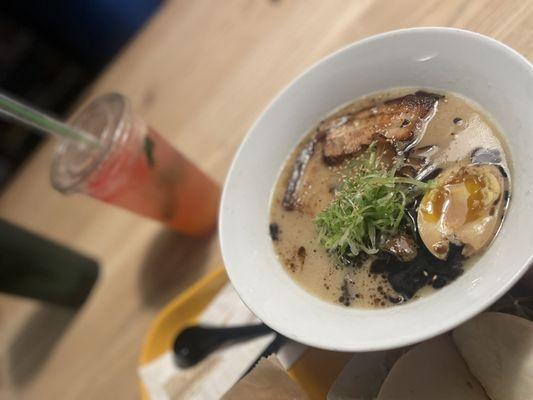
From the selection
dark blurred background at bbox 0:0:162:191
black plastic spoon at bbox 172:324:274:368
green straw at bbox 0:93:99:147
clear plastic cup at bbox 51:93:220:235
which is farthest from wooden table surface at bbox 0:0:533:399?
A: dark blurred background at bbox 0:0:162:191

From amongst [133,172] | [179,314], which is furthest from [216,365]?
[133,172]

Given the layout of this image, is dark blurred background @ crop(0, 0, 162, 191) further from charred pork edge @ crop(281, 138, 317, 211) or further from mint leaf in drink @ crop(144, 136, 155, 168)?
charred pork edge @ crop(281, 138, 317, 211)

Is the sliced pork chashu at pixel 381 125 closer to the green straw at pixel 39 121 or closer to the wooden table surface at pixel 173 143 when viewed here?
the wooden table surface at pixel 173 143

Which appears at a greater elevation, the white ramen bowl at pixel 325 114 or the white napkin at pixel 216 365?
the white ramen bowl at pixel 325 114

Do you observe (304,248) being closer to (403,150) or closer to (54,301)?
(403,150)

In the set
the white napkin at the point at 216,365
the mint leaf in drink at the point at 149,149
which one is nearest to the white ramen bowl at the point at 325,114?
the white napkin at the point at 216,365
